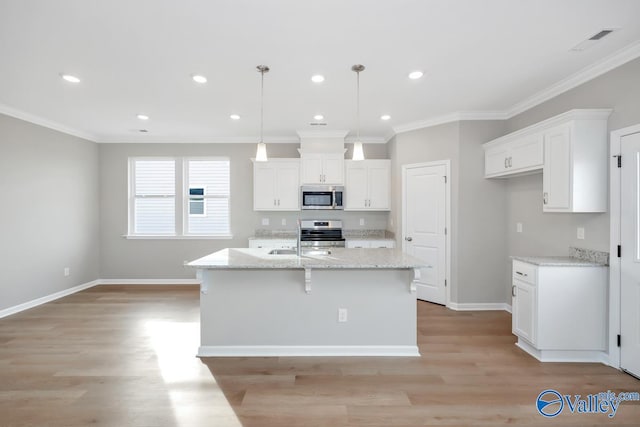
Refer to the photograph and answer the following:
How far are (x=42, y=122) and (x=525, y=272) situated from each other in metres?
6.55

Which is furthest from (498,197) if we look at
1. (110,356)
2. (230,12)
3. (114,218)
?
(114,218)

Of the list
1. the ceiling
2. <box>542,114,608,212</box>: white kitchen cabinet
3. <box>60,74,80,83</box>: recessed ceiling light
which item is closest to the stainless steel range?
the ceiling

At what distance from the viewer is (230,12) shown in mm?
2078

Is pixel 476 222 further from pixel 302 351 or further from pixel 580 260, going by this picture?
pixel 302 351

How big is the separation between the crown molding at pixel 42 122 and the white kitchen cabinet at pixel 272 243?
341cm

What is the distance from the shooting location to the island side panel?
2938mm

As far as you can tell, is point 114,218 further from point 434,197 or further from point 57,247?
point 434,197

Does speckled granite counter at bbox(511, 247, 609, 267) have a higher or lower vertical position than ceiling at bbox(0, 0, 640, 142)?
lower

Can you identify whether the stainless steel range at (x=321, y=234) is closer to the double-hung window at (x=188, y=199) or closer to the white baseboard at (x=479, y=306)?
the double-hung window at (x=188, y=199)

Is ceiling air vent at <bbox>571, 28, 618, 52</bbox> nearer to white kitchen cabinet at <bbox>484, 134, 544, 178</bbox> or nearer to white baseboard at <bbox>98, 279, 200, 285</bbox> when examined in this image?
white kitchen cabinet at <bbox>484, 134, 544, 178</bbox>

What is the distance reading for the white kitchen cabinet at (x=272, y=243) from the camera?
203 inches

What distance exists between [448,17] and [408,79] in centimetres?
102

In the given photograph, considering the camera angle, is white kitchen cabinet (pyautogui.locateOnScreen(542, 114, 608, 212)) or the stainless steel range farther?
the stainless steel range

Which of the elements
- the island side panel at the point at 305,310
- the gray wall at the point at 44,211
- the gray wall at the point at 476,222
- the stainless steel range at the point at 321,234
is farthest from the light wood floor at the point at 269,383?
the stainless steel range at the point at 321,234
